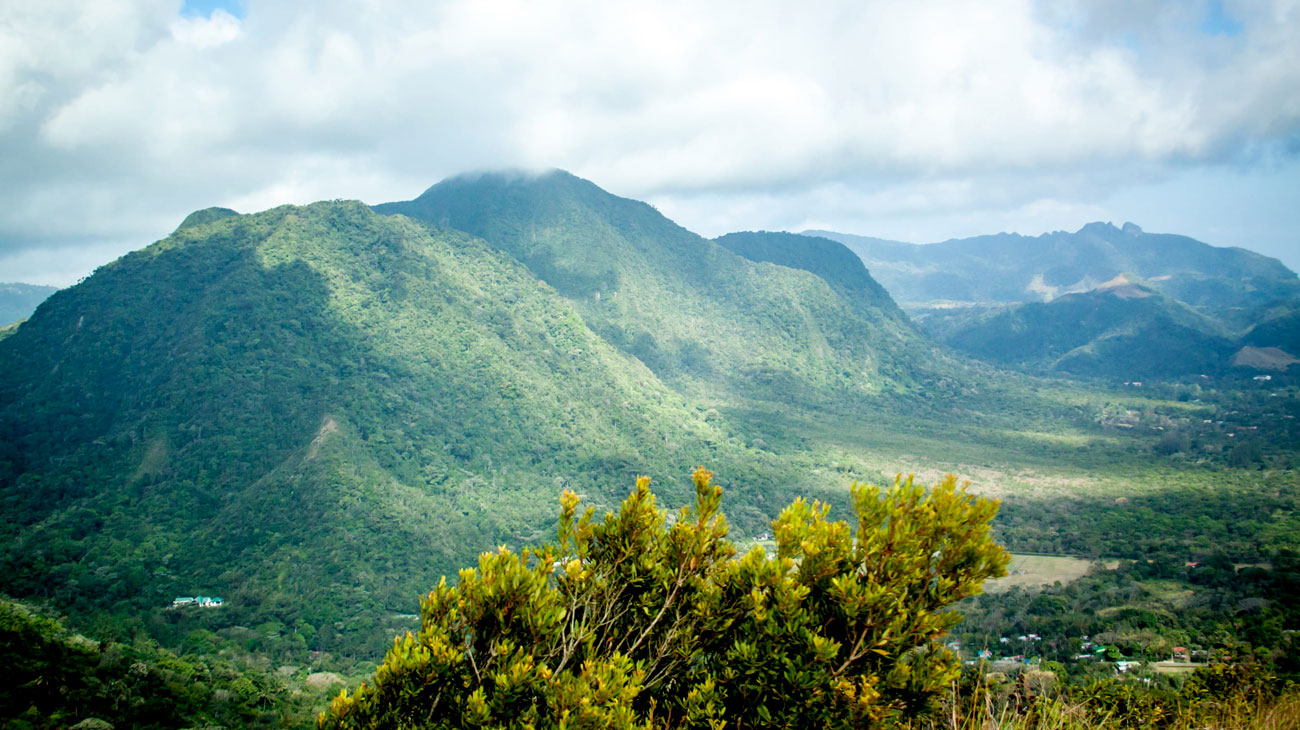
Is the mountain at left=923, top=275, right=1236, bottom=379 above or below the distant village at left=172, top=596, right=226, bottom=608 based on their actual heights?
above

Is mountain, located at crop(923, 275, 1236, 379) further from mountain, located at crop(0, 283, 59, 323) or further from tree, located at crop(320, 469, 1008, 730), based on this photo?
mountain, located at crop(0, 283, 59, 323)

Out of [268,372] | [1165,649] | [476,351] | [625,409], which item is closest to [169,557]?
[268,372]

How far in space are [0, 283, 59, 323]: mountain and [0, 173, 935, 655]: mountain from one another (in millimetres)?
110155

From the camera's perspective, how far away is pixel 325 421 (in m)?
59.4

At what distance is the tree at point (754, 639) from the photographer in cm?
507

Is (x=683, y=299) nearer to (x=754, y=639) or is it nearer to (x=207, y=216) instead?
(x=207, y=216)

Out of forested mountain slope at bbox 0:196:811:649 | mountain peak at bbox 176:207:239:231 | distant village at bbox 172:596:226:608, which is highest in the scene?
mountain peak at bbox 176:207:239:231

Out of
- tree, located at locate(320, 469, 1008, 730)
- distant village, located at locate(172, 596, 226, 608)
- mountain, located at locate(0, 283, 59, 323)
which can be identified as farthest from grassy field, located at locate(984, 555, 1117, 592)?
mountain, located at locate(0, 283, 59, 323)

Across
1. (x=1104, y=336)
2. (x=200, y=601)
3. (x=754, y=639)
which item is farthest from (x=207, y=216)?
(x=1104, y=336)

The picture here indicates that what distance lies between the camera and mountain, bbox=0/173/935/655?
1714 inches

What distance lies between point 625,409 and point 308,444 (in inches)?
1399

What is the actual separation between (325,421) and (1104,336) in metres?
167

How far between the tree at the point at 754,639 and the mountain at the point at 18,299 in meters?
188

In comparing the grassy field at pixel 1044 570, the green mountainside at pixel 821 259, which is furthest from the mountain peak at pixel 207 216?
the green mountainside at pixel 821 259
